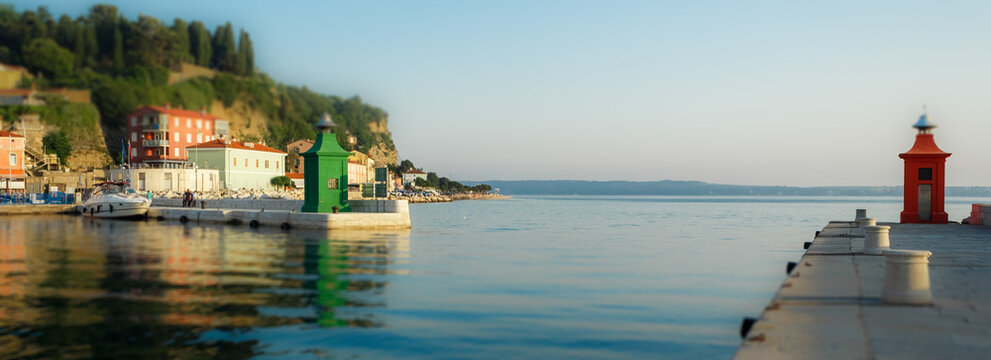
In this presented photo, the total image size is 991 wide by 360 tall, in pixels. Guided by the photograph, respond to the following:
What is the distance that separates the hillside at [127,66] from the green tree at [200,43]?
6.2 inches

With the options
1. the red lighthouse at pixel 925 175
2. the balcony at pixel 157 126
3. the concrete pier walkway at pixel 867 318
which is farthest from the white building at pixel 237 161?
the concrete pier walkway at pixel 867 318

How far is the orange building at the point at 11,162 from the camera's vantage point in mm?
68500

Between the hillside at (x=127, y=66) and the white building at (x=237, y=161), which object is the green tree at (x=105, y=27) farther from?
the white building at (x=237, y=161)

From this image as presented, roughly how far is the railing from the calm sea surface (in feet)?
141

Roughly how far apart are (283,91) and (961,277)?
11477 centimetres

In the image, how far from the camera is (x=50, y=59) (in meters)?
77.1

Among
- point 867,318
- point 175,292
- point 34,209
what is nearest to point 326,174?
point 175,292

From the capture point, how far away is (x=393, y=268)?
20578mm

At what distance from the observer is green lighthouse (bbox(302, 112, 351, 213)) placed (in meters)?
36.0

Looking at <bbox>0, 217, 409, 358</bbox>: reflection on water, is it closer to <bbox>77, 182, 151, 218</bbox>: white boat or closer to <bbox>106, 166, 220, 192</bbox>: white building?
<bbox>77, 182, 151, 218</bbox>: white boat

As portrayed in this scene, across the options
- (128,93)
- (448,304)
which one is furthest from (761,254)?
(128,93)

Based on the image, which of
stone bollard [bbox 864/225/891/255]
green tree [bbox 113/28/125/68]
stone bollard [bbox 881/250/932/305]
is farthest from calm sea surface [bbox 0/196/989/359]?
green tree [bbox 113/28/125/68]

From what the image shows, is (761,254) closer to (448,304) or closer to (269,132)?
(448,304)

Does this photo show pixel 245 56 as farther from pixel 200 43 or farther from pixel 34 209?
pixel 34 209
